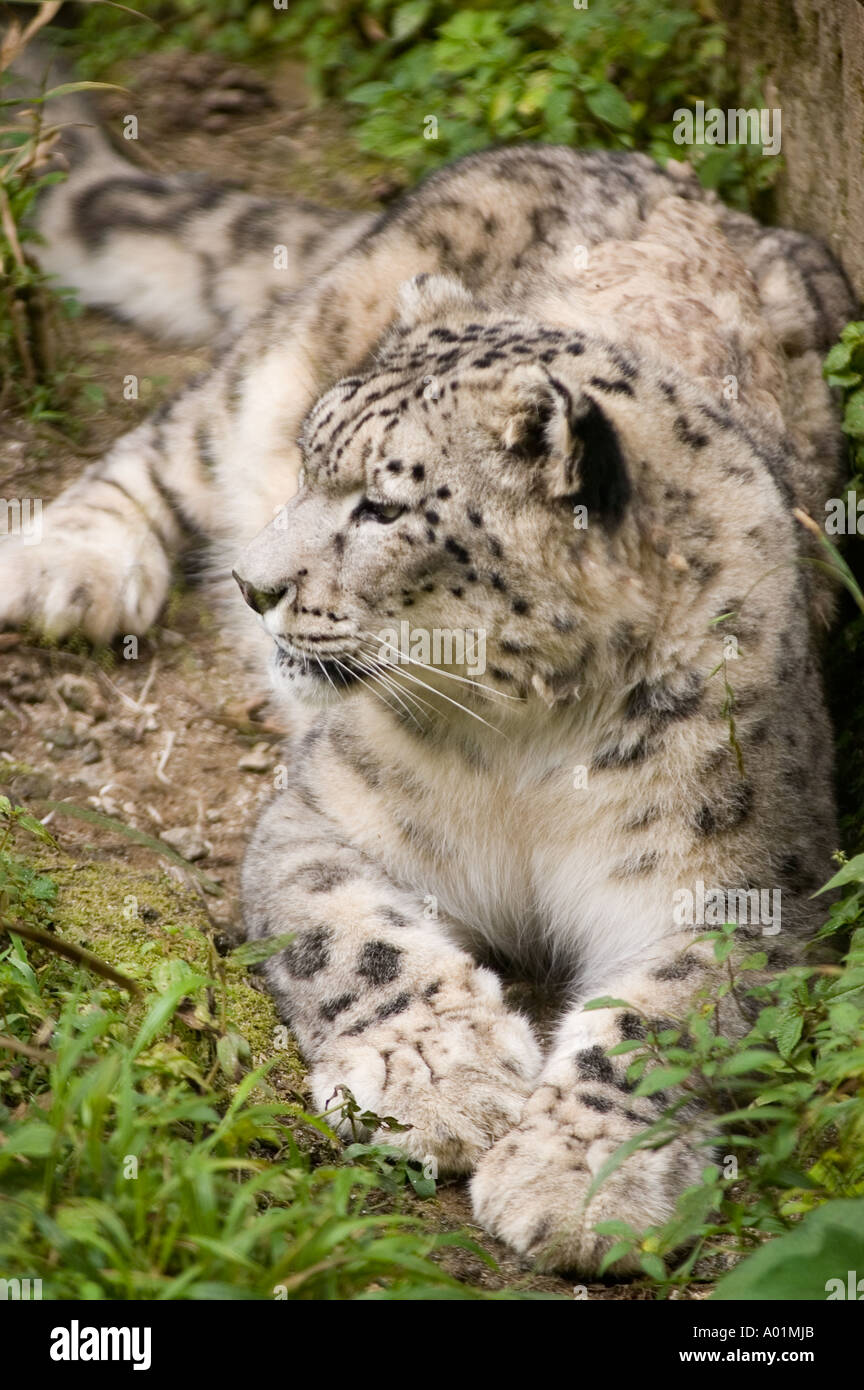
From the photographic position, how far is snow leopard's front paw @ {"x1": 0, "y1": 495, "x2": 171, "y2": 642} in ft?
17.2

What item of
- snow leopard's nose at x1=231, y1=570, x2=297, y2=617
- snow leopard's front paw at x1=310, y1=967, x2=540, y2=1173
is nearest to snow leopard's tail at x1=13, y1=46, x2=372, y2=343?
snow leopard's nose at x1=231, y1=570, x2=297, y2=617

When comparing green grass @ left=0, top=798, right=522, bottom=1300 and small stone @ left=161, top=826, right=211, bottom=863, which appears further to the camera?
small stone @ left=161, top=826, right=211, bottom=863

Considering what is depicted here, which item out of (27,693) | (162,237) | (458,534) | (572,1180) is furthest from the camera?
(162,237)

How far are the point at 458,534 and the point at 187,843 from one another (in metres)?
1.72

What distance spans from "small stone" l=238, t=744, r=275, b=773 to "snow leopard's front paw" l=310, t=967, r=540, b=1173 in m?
1.60

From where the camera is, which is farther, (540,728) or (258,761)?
(258,761)

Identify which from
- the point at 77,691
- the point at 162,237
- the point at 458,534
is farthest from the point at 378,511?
the point at 162,237

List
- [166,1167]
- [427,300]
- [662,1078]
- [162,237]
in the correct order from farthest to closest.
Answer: [162,237] < [427,300] < [662,1078] < [166,1167]

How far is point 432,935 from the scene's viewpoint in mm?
4059

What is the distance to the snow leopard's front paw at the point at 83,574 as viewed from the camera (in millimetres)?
5250

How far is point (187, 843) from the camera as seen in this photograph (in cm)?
487

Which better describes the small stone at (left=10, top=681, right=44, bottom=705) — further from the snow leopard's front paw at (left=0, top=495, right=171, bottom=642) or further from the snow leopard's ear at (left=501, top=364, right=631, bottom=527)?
the snow leopard's ear at (left=501, top=364, right=631, bottom=527)

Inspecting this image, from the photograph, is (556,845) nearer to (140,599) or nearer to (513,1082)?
(513,1082)

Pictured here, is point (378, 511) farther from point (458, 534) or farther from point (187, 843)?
point (187, 843)
